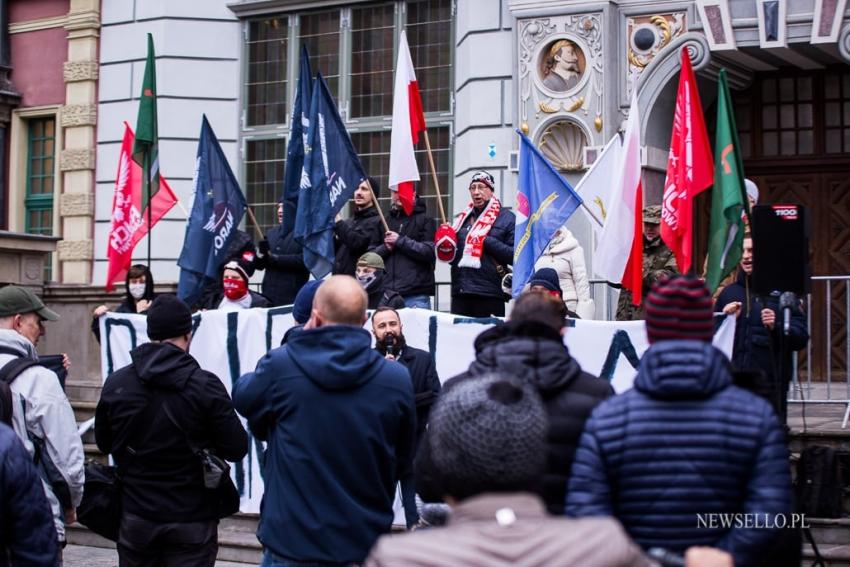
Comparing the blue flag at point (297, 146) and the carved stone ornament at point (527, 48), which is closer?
the blue flag at point (297, 146)

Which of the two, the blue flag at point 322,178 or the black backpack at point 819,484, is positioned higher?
the blue flag at point 322,178

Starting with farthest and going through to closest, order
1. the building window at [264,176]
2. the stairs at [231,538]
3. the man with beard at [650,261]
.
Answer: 1. the building window at [264,176]
2. the man with beard at [650,261]
3. the stairs at [231,538]

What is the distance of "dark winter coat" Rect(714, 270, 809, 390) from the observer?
8.44m

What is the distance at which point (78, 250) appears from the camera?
17.3m

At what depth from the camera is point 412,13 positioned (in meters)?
16.2

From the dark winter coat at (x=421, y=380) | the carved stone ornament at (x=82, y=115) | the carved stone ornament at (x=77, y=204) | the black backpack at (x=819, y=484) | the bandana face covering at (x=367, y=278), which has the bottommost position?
the black backpack at (x=819, y=484)

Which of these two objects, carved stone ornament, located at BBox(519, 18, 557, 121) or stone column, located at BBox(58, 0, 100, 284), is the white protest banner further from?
stone column, located at BBox(58, 0, 100, 284)

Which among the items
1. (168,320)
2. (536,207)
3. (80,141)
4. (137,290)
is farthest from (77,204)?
(168,320)

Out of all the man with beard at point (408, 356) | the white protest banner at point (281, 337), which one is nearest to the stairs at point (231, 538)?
the white protest banner at point (281, 337)

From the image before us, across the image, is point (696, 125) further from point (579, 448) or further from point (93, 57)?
point (93, 57)

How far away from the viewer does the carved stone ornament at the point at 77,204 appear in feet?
56.9

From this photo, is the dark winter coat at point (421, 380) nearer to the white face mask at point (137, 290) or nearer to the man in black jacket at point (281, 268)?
the white face mask at point (137, 290)

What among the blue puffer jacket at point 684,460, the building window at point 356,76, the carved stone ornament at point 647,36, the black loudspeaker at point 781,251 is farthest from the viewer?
the building window at point 356,76

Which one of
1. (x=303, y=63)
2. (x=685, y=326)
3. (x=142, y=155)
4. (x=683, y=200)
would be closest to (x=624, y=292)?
(x=683, y=200)
